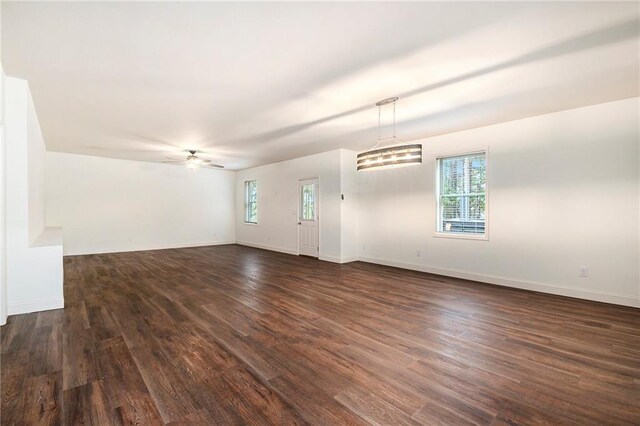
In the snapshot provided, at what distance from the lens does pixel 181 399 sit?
1.89m

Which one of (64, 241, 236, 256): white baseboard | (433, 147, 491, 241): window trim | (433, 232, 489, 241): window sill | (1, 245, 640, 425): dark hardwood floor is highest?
(433, 147, 491, 241): window trim

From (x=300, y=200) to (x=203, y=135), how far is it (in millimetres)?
3163

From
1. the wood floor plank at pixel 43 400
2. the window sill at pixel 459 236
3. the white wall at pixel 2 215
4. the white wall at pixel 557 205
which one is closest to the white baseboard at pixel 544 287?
the white wall at pixel 557 205

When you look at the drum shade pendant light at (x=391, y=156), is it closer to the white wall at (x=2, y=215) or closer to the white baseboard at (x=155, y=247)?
the white wall at (x=2, y=215)

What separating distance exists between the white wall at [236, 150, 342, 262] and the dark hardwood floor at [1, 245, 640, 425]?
272 centimetres

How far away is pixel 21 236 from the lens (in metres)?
3.44

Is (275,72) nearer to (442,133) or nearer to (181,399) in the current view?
(181,399)

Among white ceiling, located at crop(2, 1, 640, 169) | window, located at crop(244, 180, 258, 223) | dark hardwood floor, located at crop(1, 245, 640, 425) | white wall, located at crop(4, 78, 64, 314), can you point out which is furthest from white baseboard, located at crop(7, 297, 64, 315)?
window, located at crop(244, 180, 258, 223)

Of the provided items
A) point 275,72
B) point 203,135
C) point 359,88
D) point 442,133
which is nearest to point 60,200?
point 203,135

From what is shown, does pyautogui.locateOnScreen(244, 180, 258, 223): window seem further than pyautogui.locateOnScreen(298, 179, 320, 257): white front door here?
Yes

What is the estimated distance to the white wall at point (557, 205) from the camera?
149 inches

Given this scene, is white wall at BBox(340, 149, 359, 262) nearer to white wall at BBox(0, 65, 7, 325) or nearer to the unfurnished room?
the unfurnished room

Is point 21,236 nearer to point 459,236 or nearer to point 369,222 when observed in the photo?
point 369,222

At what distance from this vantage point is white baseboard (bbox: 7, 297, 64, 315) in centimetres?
341
